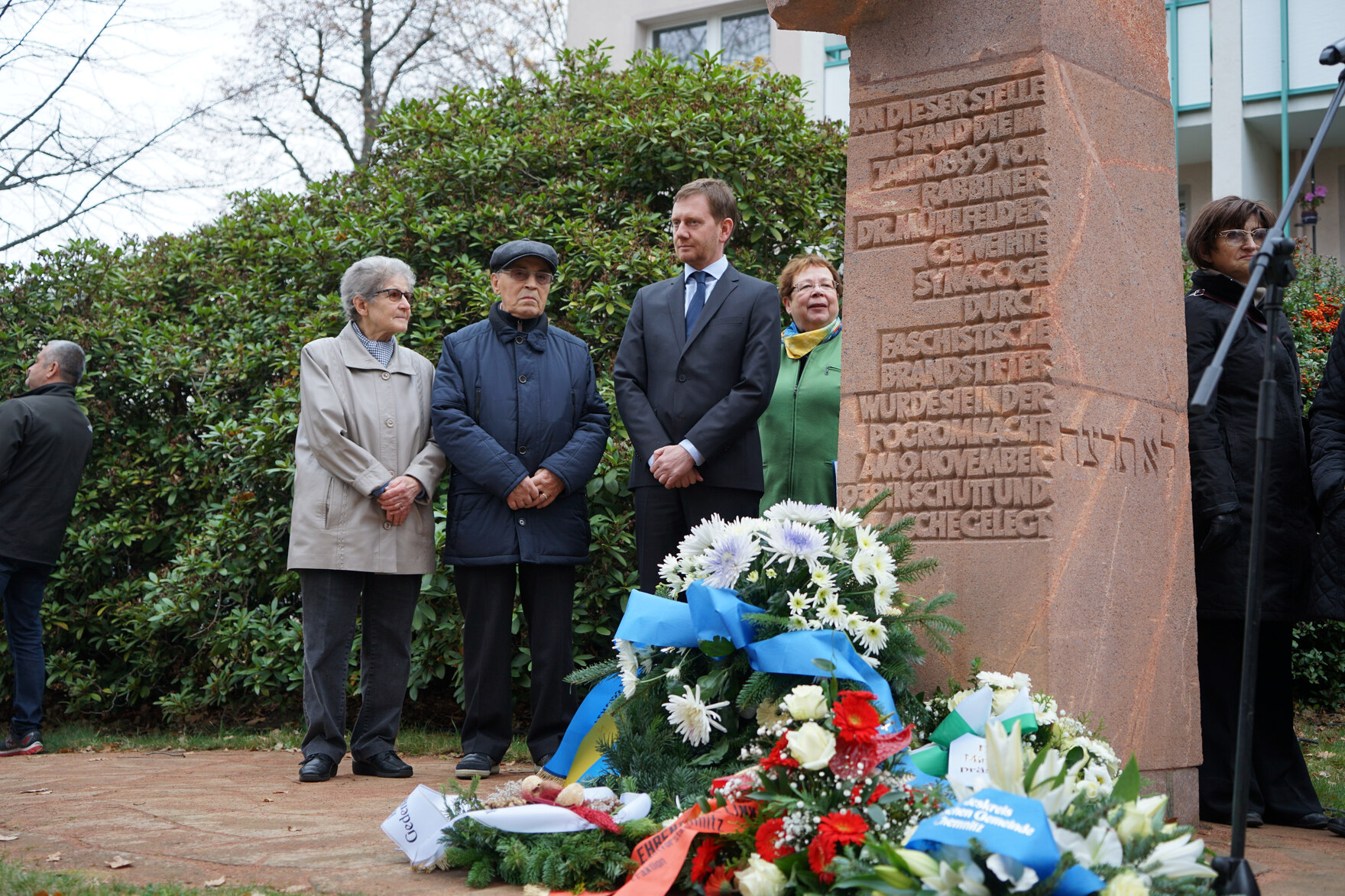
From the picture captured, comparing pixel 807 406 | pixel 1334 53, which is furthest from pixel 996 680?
pixel 1334 53

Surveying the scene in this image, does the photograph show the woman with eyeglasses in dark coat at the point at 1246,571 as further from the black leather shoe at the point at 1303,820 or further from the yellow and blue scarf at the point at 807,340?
the yellow and blue scarf at the point at 807,340

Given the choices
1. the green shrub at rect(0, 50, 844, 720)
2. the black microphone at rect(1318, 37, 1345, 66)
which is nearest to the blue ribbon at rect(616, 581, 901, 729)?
the black microphone at rect(1318, 37, 1345, 66)

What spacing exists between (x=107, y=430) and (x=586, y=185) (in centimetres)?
343

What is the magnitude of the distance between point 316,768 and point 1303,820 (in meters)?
3.52

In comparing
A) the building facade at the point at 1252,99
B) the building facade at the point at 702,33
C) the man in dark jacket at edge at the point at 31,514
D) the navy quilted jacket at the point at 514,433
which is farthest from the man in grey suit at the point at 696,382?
the building facade at the point at 702,33

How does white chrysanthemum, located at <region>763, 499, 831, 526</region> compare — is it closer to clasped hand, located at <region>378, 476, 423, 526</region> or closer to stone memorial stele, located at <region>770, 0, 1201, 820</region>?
stone memorial stele, located at <region>770, 0, 1201, 820</region>

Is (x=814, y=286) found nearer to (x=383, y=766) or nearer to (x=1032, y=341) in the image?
(x=1032, y=341)

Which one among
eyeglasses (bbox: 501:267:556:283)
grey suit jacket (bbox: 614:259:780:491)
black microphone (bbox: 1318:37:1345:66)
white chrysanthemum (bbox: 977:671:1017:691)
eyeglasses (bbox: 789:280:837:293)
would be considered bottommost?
Result: white chrysanthemum (bbox: 977:671:1017:691)

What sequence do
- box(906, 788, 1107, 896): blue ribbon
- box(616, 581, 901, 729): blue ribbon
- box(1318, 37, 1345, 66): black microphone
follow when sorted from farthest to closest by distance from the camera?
1. box(616, 581, 901, 729): blue ribbon
2. box(1318, 37, 1345, 66): black microphone
3. box(906, 788, 1107, 896): blue ribbon

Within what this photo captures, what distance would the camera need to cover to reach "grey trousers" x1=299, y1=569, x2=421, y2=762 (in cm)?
499

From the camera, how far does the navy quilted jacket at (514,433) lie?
5.00m

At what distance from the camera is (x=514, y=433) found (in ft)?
16.9

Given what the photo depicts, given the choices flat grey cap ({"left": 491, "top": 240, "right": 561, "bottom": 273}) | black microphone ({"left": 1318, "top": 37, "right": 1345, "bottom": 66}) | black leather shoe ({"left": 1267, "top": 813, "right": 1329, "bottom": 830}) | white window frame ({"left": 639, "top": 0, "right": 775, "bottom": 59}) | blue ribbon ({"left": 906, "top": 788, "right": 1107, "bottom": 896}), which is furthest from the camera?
white window frame ({"left": 639, "top": 0, "right": 775, "bottom": 59})

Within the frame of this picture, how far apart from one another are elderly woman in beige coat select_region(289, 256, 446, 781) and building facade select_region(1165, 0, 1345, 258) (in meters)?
10.7
